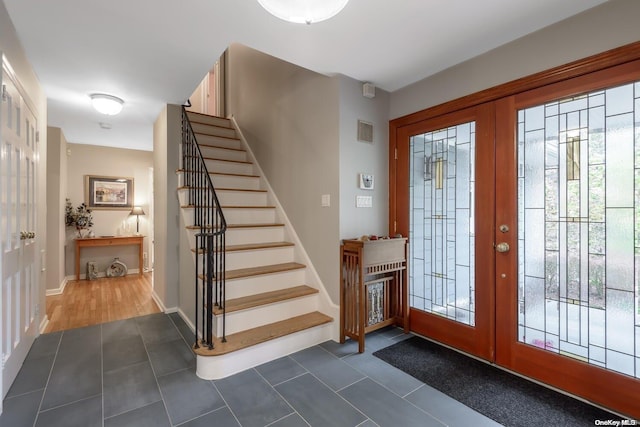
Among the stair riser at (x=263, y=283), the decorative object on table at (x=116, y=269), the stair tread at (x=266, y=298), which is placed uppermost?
the stair riser at (x=263, y=283)

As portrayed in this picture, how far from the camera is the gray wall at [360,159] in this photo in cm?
283

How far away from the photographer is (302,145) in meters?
3.29

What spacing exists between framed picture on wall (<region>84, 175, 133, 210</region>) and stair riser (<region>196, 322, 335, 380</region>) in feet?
16.2

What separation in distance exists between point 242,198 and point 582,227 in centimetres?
327

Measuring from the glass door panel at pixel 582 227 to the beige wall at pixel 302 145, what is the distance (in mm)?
1509

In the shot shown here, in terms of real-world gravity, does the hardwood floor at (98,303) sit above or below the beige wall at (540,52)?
below

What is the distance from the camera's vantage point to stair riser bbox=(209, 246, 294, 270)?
9.87ft

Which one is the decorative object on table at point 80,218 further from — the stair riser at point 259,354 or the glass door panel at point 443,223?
the glass door panel at point 443,223

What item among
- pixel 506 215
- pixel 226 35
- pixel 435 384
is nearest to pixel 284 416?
pixel 435 384

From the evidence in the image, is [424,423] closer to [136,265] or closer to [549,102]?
[549,102]

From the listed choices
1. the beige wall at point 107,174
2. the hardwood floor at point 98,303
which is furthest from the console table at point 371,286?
the beige wall at point 107,174

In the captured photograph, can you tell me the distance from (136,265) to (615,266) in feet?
22.5

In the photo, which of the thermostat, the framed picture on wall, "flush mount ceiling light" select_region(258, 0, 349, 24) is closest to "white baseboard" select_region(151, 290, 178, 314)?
the thermostat

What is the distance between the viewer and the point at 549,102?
6.93 ft
